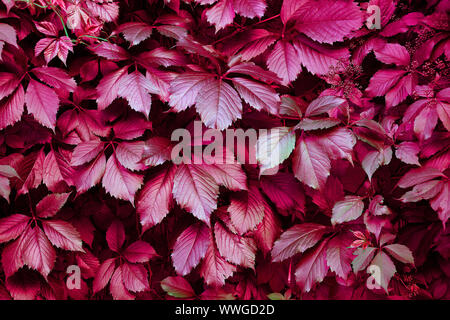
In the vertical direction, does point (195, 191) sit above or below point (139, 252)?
above

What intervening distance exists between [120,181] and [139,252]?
25 centimetres

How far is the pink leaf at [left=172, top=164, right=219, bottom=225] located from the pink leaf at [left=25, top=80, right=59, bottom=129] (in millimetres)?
364

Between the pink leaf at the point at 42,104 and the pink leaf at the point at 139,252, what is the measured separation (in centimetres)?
43

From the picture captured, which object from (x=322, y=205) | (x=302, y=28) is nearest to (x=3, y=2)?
(x=302, y=28)

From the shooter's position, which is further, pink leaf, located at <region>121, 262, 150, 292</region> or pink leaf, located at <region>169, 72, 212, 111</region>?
pink leaf, located at <region>121, 262, 150, 292</region>

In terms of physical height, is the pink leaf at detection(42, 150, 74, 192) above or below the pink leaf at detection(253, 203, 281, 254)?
above

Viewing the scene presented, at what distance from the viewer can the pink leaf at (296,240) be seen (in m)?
0.95

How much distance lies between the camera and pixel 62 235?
0.94 meters

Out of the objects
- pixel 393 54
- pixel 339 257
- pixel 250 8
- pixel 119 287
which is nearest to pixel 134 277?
pixel 119 287

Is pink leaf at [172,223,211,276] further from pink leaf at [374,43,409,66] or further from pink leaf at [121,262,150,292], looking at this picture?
pink leaf at [374,43,409,66]

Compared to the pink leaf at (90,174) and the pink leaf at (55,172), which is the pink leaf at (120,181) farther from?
the pink leaf at (55,172)

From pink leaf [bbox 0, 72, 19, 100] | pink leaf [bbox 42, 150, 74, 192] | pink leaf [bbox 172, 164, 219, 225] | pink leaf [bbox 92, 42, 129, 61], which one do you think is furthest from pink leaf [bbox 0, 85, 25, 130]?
pink leaf [bbox 172, 164, 219, 225]

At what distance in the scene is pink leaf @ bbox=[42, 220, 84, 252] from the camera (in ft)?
3.05

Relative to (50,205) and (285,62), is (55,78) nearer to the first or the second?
(50,205)
